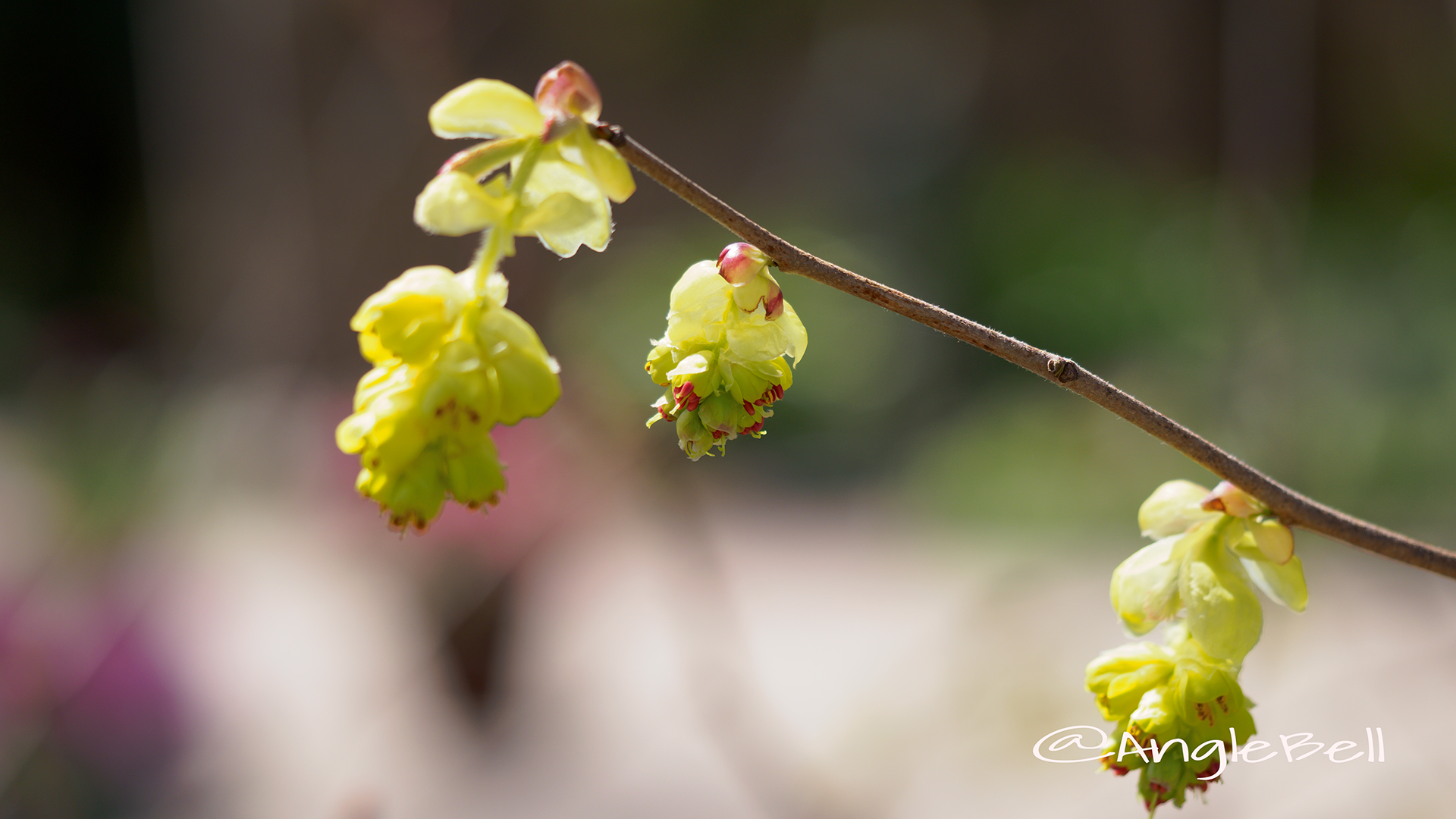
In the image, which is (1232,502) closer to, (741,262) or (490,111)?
(741,262)

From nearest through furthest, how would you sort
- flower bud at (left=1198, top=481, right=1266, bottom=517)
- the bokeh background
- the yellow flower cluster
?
the yellow flower cluster < flower bud at (left=1198, top=481, right=1266, bottom=517) < the bokeh background

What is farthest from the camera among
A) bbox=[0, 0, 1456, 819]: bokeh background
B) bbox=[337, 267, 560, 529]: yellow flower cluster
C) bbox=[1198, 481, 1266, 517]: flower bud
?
bbox=[0, 0, 1456, 819]: bokeh background

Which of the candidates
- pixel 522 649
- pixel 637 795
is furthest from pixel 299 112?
pixel 637 795

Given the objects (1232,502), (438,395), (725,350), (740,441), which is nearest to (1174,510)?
(1232,502)

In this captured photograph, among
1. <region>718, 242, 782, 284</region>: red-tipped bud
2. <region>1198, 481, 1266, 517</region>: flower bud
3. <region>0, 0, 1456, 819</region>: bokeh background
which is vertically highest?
<region>0, 0, 1456, 819</region>: bokeh background

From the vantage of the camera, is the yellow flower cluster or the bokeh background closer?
the yellow flower cluster

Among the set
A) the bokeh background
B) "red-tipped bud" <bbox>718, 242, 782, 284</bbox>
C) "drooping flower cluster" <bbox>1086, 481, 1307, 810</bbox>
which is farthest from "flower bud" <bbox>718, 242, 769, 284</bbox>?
the bokeh background

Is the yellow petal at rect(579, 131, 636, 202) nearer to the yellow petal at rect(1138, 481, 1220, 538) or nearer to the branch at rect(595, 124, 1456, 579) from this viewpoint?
the branch at rect(595, 124, 1456, 579)
